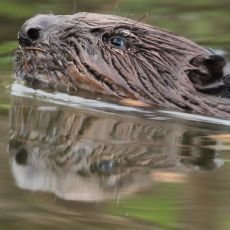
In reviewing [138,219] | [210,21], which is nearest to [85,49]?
[138,219]

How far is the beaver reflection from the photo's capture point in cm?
331

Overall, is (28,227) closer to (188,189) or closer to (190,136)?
(188,189)

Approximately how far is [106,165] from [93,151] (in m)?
0.26

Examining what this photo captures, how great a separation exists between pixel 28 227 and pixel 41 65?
281cm

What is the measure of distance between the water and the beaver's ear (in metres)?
0.28

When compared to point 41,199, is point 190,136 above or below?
below

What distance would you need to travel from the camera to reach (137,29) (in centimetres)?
557

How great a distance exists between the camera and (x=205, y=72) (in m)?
5.36

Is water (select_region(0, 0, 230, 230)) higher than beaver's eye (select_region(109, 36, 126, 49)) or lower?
higher

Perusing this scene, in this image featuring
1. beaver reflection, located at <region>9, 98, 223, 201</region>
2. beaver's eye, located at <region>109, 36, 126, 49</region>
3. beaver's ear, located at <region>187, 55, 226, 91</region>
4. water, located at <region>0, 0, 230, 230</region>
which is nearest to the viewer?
water, located at <region>0, 0, 230, 230</region>

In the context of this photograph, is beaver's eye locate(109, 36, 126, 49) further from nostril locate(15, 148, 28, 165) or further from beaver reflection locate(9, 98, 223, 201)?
nostril locate(15, 148, 28, 165)

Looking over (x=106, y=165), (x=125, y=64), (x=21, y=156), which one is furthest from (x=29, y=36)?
(x=106, y=165)

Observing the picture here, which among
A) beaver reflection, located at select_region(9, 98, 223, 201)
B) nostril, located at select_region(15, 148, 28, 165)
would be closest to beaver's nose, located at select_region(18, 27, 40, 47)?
beaver reflection, located at select_region(9, 98, 223, 201)

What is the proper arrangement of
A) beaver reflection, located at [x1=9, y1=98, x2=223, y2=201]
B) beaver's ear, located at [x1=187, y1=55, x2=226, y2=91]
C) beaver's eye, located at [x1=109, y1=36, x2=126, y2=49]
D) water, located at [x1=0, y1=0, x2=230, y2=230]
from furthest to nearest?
1. beaver's eye, located at [x1=109, y1=36, x2=126, y2=49]
2. beaver's ear, located at [x1=187, y1=55, x2=226, y2=91]
3. beaver reflection, located at [x1=9, y1=98, x2=223, y2=201]
4. water, located at [x1=0, y1=0, x2=230, y2=230]
